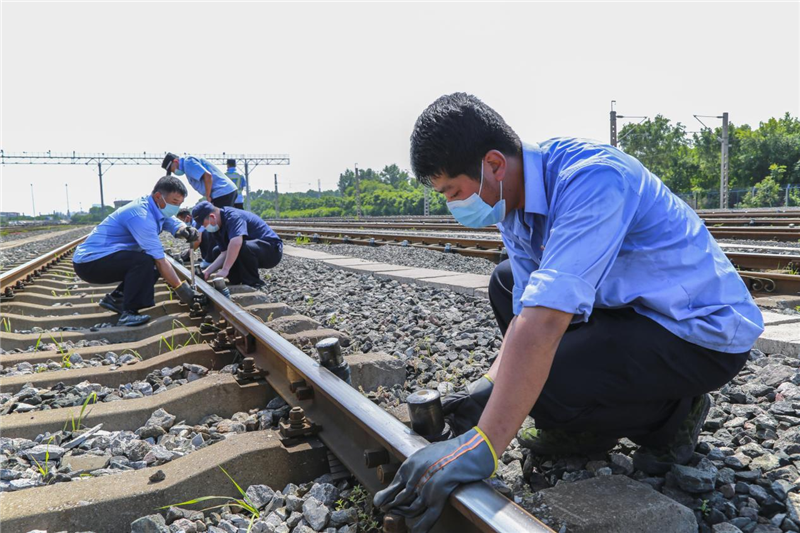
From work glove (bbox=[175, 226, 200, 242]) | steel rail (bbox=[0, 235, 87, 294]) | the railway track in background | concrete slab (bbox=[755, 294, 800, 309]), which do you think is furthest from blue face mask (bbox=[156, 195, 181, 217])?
concrete slab (bbox=[755, 294, 800, 309])

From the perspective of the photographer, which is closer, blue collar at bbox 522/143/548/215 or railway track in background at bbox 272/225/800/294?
blue collar at bbox 522/143/548/215

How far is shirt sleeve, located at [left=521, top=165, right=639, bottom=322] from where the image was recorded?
5.02 ft

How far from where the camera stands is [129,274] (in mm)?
5133

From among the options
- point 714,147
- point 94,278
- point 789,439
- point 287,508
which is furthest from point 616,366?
point 714,147

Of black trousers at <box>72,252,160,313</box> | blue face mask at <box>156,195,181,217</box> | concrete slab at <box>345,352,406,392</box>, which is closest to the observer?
concrete slab at <box>345,352,406,392</box>

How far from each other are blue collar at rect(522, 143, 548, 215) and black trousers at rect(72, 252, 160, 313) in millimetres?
4103

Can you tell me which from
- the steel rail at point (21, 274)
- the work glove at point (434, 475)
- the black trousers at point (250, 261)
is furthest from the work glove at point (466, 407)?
the steel rail at point (21, 274)

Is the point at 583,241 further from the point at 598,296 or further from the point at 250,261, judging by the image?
the point at 250,261

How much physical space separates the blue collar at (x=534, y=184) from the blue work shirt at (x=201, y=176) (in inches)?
307

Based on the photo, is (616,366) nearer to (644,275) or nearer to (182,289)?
(644,275)

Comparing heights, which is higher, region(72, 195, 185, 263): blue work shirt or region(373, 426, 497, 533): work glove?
region(72, 195, 185, 263): blue work shirt

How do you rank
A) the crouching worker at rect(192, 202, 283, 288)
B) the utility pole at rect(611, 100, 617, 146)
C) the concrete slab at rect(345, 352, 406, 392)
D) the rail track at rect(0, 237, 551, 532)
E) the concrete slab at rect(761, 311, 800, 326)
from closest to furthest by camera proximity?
the rail track at rect(0, 237, 551, 532), the concrete slab at rect(345, 352, 406, 392), the concrete slab at rect(761, 311, 800, 326), the crouching worker at rect(192, 202, 283, 288), the utility pole at rect(611, 100, 617, 146)

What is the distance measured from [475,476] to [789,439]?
4.35ft

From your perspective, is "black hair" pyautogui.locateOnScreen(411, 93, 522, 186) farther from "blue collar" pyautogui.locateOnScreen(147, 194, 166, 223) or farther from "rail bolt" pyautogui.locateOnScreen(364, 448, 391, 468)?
"blue collar" pyautogui.locateOnScreen(147, 194, 166, 223)
